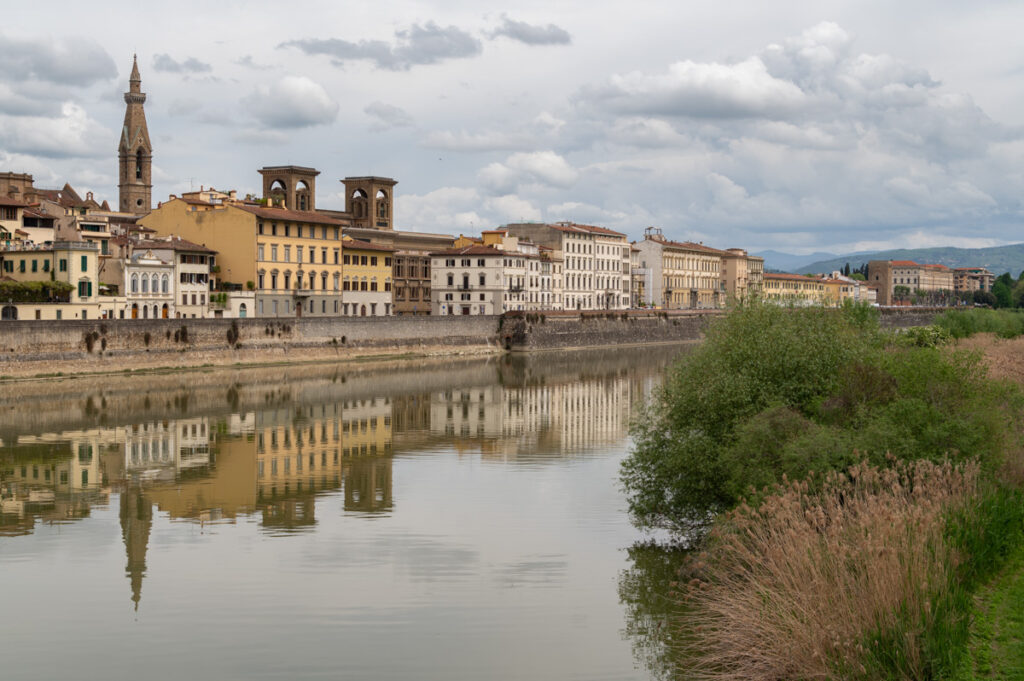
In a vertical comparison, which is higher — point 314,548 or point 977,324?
point 977,324

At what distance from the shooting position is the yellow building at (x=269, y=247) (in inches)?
2940

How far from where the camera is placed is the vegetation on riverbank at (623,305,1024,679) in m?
12.1

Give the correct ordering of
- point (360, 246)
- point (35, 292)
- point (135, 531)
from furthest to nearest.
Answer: point (360, 246) → point (35, 292) → point (135, 531)

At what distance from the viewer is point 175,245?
6969cm

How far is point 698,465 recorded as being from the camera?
19.7 m

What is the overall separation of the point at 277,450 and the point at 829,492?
2055cm

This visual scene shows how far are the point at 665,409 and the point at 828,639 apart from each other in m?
10.6

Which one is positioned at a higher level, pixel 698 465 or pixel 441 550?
pixel 698 465

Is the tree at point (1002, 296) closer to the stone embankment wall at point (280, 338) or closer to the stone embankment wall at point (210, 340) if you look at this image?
the stone embankment wall at point (280, 338)

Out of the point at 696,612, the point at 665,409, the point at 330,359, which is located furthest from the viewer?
the point at 330,359

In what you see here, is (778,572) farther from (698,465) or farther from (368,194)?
(368,194)

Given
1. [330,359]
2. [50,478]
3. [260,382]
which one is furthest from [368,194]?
[50,478]

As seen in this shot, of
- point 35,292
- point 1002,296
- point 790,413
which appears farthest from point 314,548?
point 1002,296

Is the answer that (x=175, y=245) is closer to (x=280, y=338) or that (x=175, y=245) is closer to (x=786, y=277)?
(x=280, y=338)
